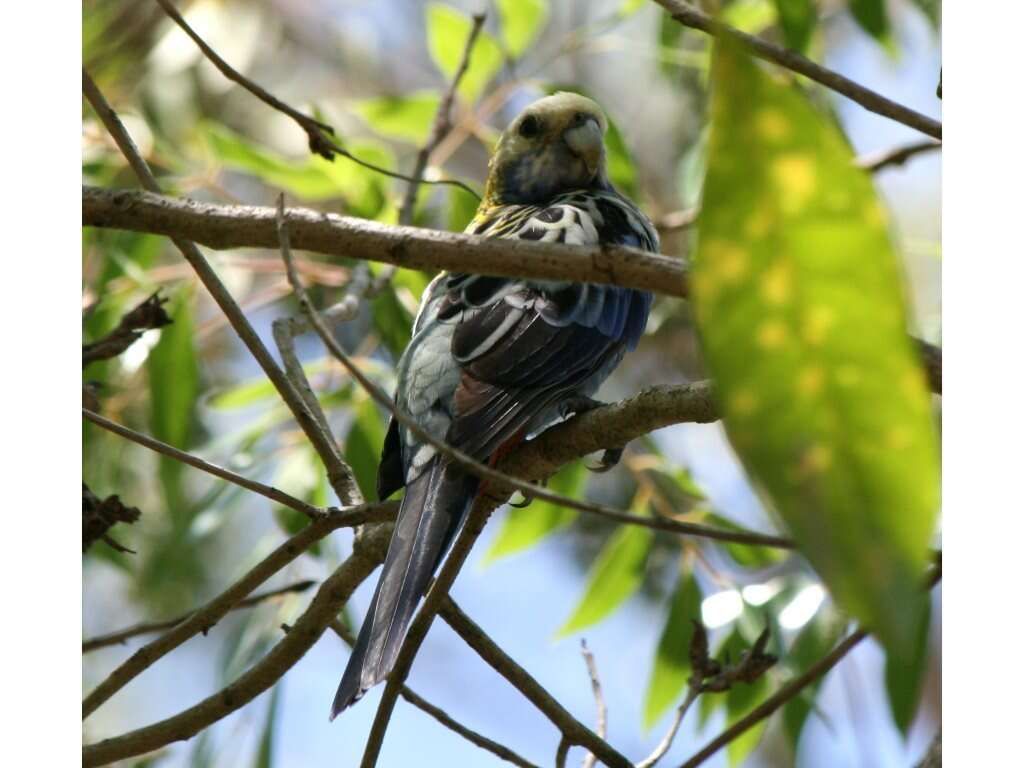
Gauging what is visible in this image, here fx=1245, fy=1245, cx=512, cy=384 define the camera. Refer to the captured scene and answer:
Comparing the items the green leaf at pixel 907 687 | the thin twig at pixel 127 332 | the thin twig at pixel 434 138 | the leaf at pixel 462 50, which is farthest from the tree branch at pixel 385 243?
the leaf at pixel 462 50

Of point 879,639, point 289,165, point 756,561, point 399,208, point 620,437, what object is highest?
point 289,165

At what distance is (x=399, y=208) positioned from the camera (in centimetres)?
279

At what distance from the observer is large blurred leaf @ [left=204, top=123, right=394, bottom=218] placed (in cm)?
289

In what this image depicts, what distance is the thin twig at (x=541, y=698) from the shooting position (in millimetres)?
1686

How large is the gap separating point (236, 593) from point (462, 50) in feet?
5.84

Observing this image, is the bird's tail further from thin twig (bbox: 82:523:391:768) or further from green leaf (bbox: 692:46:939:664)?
green leaf (bbox: 692:46:939:664)

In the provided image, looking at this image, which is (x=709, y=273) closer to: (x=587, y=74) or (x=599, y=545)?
(x=599, y=545)

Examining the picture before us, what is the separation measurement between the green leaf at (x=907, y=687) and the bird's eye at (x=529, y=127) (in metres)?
1.51

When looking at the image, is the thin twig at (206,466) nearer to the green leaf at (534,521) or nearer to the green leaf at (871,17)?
the green leaf at (534,521)

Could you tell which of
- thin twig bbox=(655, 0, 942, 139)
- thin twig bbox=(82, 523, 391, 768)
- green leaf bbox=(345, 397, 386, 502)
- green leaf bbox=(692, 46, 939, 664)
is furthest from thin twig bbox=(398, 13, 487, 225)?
green leaf bbox=(692, 46, 939, 664)

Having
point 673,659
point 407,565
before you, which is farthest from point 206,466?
point 673,659
